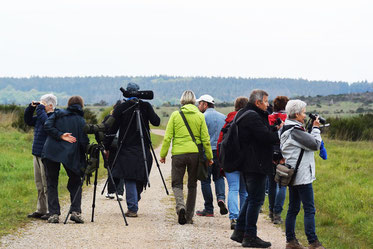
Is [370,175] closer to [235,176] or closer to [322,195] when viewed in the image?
[322,195]

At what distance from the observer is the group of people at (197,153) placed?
24.8 ft

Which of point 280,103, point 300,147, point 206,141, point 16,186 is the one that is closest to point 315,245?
point 300,147

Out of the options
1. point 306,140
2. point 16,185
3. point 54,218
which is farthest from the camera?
point 16,185

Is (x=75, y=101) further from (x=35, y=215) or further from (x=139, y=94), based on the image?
(x=35, y=215)

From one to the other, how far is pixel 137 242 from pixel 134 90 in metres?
3.19

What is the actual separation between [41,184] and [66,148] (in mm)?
1102

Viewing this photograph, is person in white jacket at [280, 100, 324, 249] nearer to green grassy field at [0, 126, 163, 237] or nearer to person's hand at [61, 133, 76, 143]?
person's hand at [61, 133, 76, 143]

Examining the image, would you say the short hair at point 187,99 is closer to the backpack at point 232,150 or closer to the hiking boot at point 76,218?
the backpack at point 232,150

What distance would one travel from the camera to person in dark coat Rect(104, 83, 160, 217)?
33.3ft

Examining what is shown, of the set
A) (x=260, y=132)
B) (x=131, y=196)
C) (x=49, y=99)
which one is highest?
(x=49, y=99)

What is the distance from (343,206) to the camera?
1150 centimetres

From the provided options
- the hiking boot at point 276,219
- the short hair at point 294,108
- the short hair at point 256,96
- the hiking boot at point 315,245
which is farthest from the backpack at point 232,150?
the hiking boot at point 276,219

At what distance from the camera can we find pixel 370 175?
50.6ft

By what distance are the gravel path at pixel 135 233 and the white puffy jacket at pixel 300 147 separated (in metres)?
1.13
